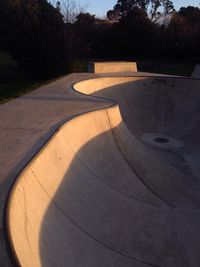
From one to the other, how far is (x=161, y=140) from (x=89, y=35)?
28.0 m

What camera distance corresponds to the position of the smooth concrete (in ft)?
66.1

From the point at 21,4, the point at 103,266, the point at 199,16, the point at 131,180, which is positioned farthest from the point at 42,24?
the point at 199,16

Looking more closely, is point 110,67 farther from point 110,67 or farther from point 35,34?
point 35,34

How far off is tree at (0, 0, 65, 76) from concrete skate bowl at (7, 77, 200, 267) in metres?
11.5

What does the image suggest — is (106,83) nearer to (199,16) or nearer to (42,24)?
(42,24)

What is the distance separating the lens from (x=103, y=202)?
6.54 metres

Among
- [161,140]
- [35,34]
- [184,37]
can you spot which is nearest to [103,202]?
[161,140]

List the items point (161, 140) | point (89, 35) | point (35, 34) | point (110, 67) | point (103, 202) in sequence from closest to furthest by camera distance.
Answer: point (103, 202), point (161, 140), point (35, 34), point (110, 67), point (89, 35)

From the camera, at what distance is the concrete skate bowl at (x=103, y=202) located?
4449 mm

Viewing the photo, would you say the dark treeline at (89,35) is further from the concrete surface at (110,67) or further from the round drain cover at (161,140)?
the round drain cover at (161,140)

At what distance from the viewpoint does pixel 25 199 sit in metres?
4.66

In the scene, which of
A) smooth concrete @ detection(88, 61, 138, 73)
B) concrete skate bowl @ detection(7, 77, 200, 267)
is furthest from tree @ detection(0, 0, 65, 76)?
concrete skate bowl @ detection(7, 77, 200, 267)

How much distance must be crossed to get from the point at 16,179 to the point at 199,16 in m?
41.0

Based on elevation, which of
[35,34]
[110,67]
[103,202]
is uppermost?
[35,34]
